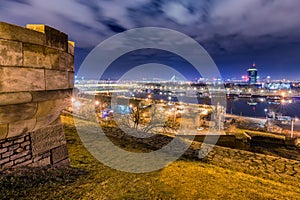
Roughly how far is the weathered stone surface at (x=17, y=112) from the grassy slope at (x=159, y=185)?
106 centimetres

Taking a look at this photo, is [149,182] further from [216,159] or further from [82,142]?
[82,142]

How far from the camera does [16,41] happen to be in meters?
2.47

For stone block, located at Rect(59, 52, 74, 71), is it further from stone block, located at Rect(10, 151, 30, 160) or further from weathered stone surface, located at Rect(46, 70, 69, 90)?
stone block, located at Rect(10, 151, 30, 160)

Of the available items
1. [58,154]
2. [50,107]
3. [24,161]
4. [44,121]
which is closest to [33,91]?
[50,107]

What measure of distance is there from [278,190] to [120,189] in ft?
11.9

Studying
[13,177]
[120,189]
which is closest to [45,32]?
[13,177]

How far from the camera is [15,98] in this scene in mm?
2512

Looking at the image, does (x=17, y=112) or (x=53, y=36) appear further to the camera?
(x=53, y=36)

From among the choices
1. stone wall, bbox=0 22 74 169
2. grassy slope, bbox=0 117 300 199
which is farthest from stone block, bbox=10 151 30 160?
grassy slope, bbox=0 117 300 199

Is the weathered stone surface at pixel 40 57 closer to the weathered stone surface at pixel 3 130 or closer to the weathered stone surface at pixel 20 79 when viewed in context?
the weathered stone surface at pixel 20 79

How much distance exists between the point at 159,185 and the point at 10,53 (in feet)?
12.0

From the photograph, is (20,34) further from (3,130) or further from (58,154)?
(58,154)

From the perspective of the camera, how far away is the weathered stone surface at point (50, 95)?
2830 millimetres

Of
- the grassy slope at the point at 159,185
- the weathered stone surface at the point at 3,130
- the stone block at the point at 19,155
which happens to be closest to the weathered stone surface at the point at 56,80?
the weathered stone surface at the point at 3,130
